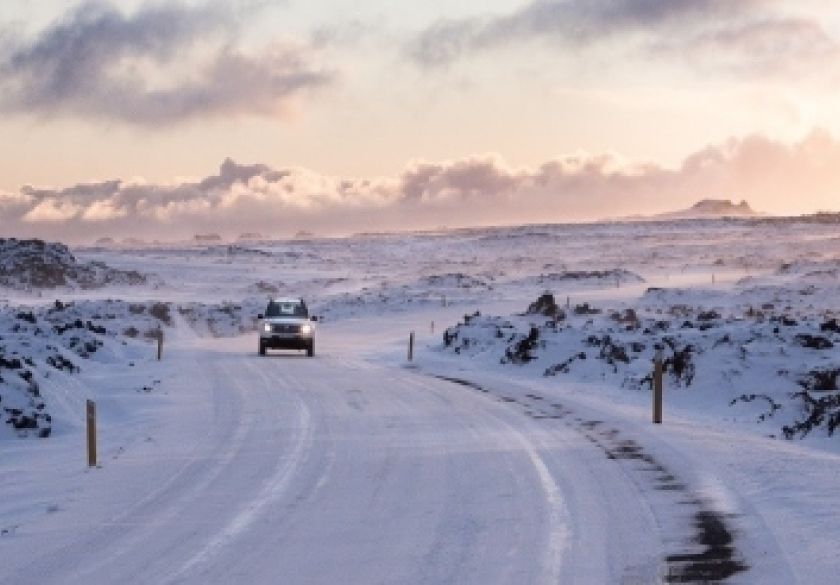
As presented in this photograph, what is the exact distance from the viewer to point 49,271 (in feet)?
380

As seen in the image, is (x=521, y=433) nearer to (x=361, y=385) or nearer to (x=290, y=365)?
(x=361, y=385)

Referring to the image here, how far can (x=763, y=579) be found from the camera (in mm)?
8750

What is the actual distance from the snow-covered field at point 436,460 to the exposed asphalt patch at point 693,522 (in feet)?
0.13

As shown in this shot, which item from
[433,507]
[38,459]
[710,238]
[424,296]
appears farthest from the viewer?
[710,238]

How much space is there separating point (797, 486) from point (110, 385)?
19.0 meters

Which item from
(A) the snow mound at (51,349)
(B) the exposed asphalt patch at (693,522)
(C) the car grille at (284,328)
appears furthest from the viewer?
(C) the car grille at (284,328)

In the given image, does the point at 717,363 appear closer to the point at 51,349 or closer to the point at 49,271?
the point at 51,349

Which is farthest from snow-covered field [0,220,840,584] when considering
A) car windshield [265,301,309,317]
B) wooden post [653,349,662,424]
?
car windshield [265,301,309,317]

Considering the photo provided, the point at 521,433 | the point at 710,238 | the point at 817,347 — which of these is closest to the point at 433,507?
the point at 521,433

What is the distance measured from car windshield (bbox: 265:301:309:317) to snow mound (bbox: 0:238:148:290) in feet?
245

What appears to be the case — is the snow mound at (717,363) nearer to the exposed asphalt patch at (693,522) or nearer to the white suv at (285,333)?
the exposed asphalt patch at (693,522)

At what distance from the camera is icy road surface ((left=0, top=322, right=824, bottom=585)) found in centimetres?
930

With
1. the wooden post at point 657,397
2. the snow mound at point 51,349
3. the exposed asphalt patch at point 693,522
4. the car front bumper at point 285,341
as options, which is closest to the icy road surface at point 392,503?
the exposed asphalt patch at point 693,522

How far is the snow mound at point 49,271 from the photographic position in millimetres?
113688
